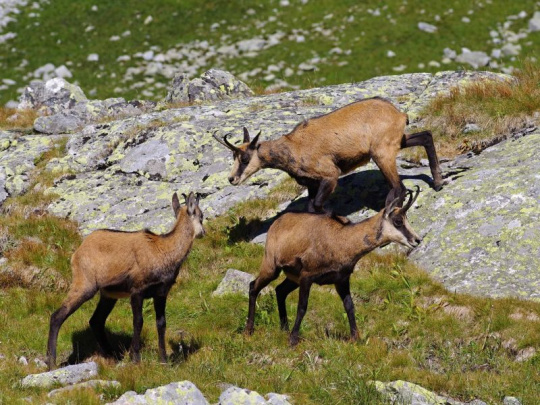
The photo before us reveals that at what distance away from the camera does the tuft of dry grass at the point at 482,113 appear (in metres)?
15.9

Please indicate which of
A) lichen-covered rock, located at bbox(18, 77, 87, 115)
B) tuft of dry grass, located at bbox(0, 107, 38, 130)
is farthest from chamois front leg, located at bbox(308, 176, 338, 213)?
lichen-covered rock, located at bbox(18, 77, 87, 115)

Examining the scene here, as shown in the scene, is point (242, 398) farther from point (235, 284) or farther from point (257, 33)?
point (257, 33)

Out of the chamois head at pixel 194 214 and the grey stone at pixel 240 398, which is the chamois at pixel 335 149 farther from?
the grey stone at pixel 240 398

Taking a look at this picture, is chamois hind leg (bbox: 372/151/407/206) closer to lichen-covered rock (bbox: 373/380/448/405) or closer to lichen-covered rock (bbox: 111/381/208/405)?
lichen-covered rock (bbox: 373/380/448/405)

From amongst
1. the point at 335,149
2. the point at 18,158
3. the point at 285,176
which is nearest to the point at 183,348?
the point at 335,149

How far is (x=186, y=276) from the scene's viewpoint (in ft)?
45.3

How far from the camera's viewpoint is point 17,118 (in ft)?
74.5

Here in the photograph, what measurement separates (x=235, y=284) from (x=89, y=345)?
273 centimetres

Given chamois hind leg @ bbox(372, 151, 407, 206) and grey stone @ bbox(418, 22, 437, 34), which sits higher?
chamois hind leg @ bbox(372, 151, 407, 206)

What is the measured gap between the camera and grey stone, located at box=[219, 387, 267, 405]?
830cm

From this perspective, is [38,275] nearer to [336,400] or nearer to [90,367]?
[90,367]

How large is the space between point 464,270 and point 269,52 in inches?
951

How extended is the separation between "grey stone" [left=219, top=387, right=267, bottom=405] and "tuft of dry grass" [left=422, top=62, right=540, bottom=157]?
898 centimetres

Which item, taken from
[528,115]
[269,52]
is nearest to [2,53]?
[269,52]
